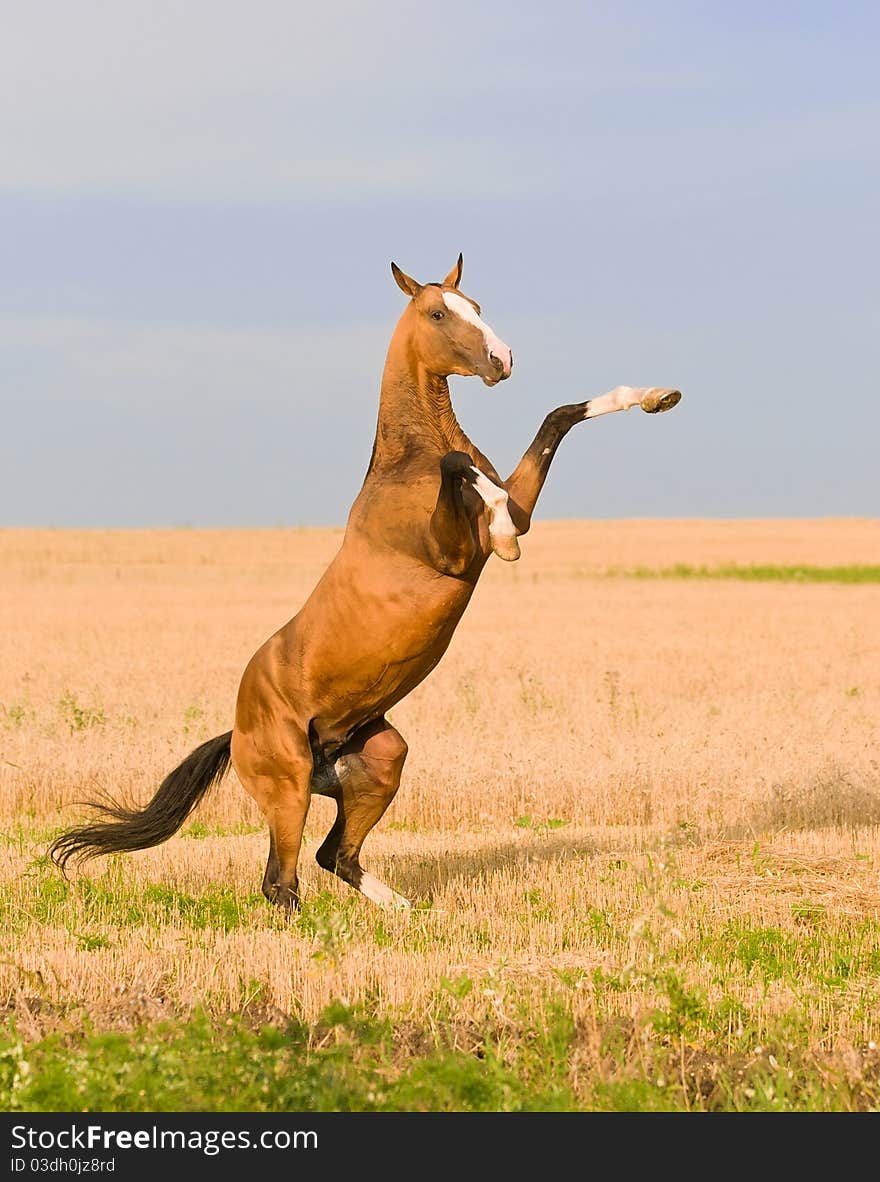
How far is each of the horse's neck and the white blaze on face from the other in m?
0.49

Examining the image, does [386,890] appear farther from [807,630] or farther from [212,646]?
[807,630]

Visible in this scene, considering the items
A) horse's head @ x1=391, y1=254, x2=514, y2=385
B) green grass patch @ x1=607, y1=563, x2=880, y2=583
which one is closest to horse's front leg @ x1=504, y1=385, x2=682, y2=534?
horse's head @ x1=391, y1=254, x2=514, y2=385

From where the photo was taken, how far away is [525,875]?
9789 millimetres

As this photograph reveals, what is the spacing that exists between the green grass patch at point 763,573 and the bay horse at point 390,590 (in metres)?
44.5

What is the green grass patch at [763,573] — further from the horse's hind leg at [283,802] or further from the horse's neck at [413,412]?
the horse's neck at [413,412]

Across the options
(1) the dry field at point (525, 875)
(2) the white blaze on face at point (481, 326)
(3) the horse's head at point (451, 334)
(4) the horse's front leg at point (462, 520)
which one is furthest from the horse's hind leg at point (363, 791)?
(2) the white blaze on face at point (481, 326)

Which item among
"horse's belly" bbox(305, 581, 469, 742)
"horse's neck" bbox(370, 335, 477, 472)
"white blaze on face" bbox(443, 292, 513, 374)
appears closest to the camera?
"white blaze on face" bbox(443, 292, 513, 374)

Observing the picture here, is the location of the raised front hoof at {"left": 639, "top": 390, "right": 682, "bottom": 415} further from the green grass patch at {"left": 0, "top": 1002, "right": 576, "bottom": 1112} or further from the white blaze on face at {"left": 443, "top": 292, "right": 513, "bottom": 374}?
the green grass patch at {"left": 0, "top": 1002, "right": 576, "bottom": 1112}

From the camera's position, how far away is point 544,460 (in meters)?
7.69

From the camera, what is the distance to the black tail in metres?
9.14

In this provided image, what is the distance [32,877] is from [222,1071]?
5.14 m

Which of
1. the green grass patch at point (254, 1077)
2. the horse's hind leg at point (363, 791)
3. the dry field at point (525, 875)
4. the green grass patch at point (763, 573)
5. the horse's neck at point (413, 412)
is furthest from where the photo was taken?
→ the green grass patch at point (763, 573)

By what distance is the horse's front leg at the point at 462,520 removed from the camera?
281 inches
